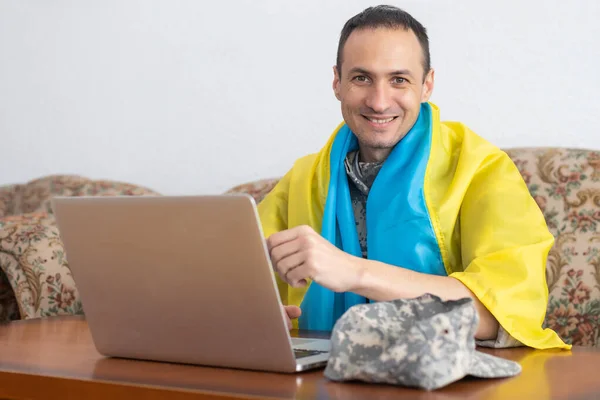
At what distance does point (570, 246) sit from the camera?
2045 millimetres

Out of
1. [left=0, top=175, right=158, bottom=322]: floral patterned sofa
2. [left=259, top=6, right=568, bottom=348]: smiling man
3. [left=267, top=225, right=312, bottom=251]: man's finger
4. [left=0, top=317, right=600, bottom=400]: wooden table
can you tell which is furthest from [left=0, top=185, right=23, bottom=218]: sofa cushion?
[left=267, top=225, right=312, bottom=251]: man's finger

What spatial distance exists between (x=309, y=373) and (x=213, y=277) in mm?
154

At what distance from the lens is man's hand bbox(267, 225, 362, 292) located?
3.58 ft

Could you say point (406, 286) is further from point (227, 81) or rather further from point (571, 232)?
point (227, 81)

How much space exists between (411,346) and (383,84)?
0.81 meters

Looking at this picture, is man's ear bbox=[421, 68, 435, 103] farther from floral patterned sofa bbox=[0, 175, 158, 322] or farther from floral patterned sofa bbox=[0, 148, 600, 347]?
Result: floral patterned sofa bbox=[0, 175, 158, 322]

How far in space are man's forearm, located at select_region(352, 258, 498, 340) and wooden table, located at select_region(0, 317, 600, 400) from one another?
0.05 meters

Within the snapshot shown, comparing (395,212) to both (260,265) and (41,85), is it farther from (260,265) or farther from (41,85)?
(41,85)

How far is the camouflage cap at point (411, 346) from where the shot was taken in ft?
2.80

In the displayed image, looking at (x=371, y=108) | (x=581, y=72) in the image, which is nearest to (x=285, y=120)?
(x=581, y=72)

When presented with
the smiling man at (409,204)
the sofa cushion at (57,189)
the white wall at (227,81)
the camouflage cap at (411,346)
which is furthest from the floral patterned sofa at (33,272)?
the camouflage cap at (411,346)

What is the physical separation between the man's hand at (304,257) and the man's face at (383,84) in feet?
1.68

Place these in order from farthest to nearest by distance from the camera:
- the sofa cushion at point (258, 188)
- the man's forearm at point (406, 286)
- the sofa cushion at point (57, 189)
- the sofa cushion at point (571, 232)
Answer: the sofa cushion at point (57, 189) < the sofa cushion at point (258, 188) < the sofa cushion at point (571, 232) < the man's forearm at point (406, 286)

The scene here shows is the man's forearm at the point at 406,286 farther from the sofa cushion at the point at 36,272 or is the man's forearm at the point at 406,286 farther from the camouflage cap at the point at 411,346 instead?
the sofa cushion at the point at 36,272
